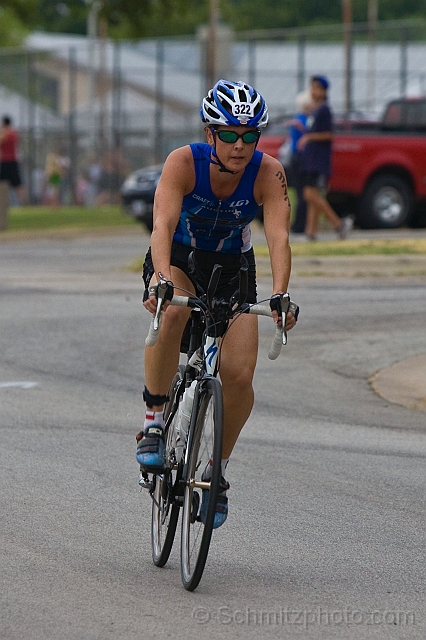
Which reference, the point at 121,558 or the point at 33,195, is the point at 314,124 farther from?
the point at 33,195

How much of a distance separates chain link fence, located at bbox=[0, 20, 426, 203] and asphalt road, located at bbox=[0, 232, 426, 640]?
2376cm

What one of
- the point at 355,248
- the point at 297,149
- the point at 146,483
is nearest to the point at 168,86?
the point at 297,149

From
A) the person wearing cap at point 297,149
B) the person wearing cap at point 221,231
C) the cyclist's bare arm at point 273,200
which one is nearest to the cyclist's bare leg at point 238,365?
the person wearing cap at point 221,231

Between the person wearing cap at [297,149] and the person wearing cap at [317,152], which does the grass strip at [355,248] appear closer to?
the person wearing cap at [317,152]

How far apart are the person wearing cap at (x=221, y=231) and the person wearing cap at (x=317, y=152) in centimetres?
1174

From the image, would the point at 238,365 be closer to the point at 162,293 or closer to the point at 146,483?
the point at 162,293

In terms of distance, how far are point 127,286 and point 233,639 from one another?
10.5m

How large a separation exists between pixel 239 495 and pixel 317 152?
1147 centimetres

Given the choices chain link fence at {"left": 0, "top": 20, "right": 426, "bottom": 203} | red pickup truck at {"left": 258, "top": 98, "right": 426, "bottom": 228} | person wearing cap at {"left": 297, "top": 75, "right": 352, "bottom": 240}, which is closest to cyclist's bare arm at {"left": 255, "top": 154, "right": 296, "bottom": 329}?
person wearing cap at {"left": 297, "top": 75, "right": 352, "bottom": 240}

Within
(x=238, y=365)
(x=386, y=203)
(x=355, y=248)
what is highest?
(x=238, y=365)

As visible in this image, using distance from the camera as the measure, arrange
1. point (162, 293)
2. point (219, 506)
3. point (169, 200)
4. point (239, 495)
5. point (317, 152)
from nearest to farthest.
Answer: point (162, 293) < point (219, 506) < point (169, 200) < point (239, 495) < point (317, 152)

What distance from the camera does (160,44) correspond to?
42.2m

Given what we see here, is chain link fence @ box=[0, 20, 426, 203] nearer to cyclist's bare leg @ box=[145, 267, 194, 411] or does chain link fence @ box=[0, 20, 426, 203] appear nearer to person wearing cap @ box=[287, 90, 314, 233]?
person wearing cap @ box=[287, 90, 314, 233]

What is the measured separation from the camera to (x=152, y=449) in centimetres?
571
